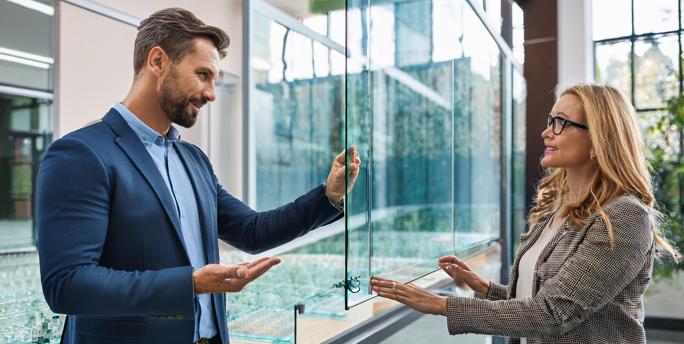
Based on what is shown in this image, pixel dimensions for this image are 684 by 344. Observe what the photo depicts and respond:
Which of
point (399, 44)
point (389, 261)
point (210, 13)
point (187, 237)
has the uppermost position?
point (210, 13)

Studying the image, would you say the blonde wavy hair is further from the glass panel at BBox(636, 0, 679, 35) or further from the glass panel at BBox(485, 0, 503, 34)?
the glass panel at BBox(636, 0, 679, 35)

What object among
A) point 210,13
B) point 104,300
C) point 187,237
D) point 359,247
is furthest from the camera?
point 210,13

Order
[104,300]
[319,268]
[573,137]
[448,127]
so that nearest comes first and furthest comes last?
[104,300], [573,137], [448,127], [319,268]

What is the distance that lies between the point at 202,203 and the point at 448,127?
1.57 metres

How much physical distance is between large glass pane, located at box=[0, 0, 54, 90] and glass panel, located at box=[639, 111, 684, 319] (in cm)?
543

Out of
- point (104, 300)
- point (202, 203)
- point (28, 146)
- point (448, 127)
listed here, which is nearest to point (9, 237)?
point (28, 146)

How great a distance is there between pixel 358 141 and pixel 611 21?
5.38m

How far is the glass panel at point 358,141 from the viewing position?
150 cm

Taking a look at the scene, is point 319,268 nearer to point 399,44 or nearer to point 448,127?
point 448,127

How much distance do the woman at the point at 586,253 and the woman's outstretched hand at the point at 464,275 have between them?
15cm

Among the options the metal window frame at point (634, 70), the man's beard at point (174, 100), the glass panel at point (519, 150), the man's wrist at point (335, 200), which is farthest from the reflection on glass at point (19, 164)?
the metal window frame at point (634, 70)

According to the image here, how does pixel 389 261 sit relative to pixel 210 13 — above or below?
below

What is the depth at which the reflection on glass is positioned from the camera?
209 centimetres

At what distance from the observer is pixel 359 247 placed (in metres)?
1.61
